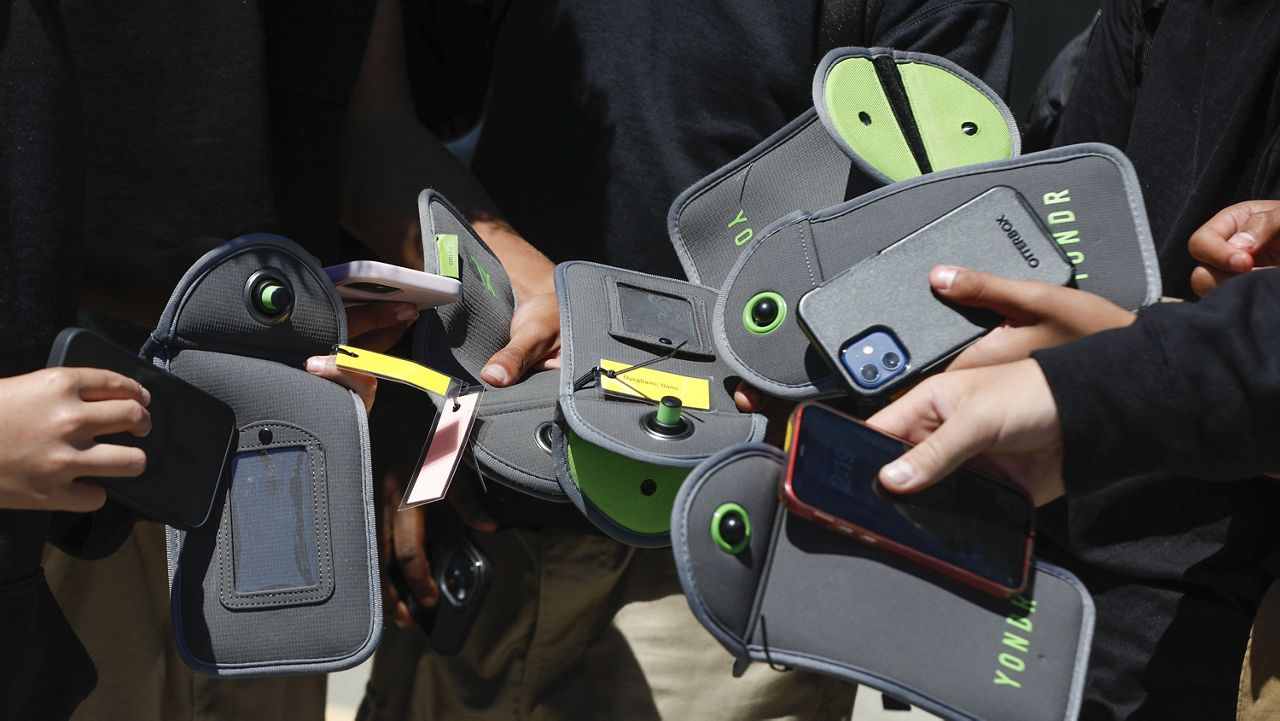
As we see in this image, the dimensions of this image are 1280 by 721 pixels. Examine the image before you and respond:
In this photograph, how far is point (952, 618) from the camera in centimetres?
89

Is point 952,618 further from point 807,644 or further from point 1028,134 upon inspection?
point 1028,134

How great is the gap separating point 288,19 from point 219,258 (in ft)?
1.31

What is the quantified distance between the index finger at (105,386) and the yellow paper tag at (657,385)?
447mm

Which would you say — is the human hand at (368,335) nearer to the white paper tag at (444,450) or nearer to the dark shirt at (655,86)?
the white paper tag at (444,450)

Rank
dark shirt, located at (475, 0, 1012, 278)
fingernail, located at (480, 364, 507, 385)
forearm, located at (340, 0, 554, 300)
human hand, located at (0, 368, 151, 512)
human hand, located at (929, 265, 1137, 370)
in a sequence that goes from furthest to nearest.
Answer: forearm, located at (340, 0, 554, 300)
dark shirt, located at (475, 0, 1012, 278)
fingernail, located at (480, 364, 507, 385)
human hand, located at (929, 265, 1137, 370)
human hand, located at (0, 368, 151, 512)

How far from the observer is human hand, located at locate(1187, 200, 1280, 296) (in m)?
1.03

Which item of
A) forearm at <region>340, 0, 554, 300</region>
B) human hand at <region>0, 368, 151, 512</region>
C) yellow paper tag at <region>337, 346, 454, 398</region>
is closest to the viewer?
human hand at <region>0, 368, 151, 512</region>

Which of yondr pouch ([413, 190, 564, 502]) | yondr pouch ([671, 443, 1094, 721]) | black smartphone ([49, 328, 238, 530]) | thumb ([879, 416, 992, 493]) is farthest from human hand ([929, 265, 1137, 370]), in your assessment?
black smartphone ([49, 328, 238, 530])

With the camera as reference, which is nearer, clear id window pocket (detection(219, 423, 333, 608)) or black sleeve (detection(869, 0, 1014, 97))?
clear id window pocket (detection(219, 423, 333, 608))

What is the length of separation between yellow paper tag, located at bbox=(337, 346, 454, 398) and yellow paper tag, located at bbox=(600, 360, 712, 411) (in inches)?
6.7

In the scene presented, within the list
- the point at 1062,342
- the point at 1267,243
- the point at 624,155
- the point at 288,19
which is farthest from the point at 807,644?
the point at 288,19

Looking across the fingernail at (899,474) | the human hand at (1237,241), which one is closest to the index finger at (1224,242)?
the human hand at (1237,241)

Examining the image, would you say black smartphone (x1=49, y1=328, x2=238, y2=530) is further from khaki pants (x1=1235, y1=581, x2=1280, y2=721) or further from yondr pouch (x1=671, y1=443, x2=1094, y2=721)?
khaki pants (x1=1235, y1=581, x2=1280, y2=721)

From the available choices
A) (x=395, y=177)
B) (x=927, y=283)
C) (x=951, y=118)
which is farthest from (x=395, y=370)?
(x=951, y=118)
